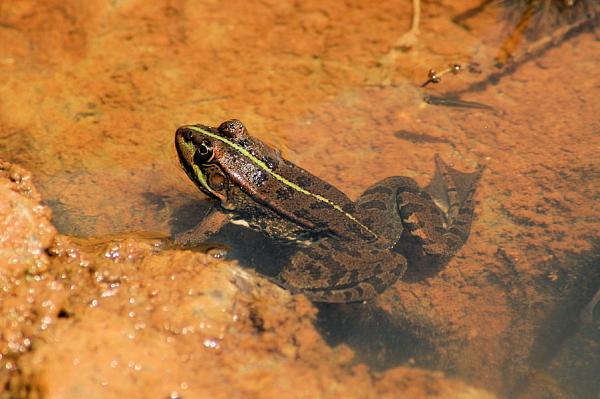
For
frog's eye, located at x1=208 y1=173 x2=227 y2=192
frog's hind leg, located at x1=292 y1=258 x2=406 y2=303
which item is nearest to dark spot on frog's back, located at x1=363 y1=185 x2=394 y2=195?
frog's hind leg, located at x1=292 y1=258 x2=406 y2=303

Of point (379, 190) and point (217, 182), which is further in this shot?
point (379, 190)

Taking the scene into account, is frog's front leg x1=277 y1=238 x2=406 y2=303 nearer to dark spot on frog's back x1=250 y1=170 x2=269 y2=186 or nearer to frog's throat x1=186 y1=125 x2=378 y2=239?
frog's throat x1=186 y1=125 x2=378 y2=239

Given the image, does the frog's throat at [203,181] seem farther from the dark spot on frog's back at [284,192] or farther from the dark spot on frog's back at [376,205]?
the dark spot on frog's back at [376,205]

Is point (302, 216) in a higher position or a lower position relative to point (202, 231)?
higher

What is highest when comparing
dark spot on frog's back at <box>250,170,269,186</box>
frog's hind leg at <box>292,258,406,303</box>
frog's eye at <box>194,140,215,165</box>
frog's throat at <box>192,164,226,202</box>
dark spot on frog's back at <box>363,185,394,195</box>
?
frog's eye at <box>194,140,215,165</box>

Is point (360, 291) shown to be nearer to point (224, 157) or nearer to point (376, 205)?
point (376, 205)

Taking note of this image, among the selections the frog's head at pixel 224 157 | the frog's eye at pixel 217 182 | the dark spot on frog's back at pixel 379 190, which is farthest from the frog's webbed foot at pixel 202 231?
the dark spot on frog's back at pixel 379 190

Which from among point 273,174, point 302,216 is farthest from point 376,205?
point 273,174
